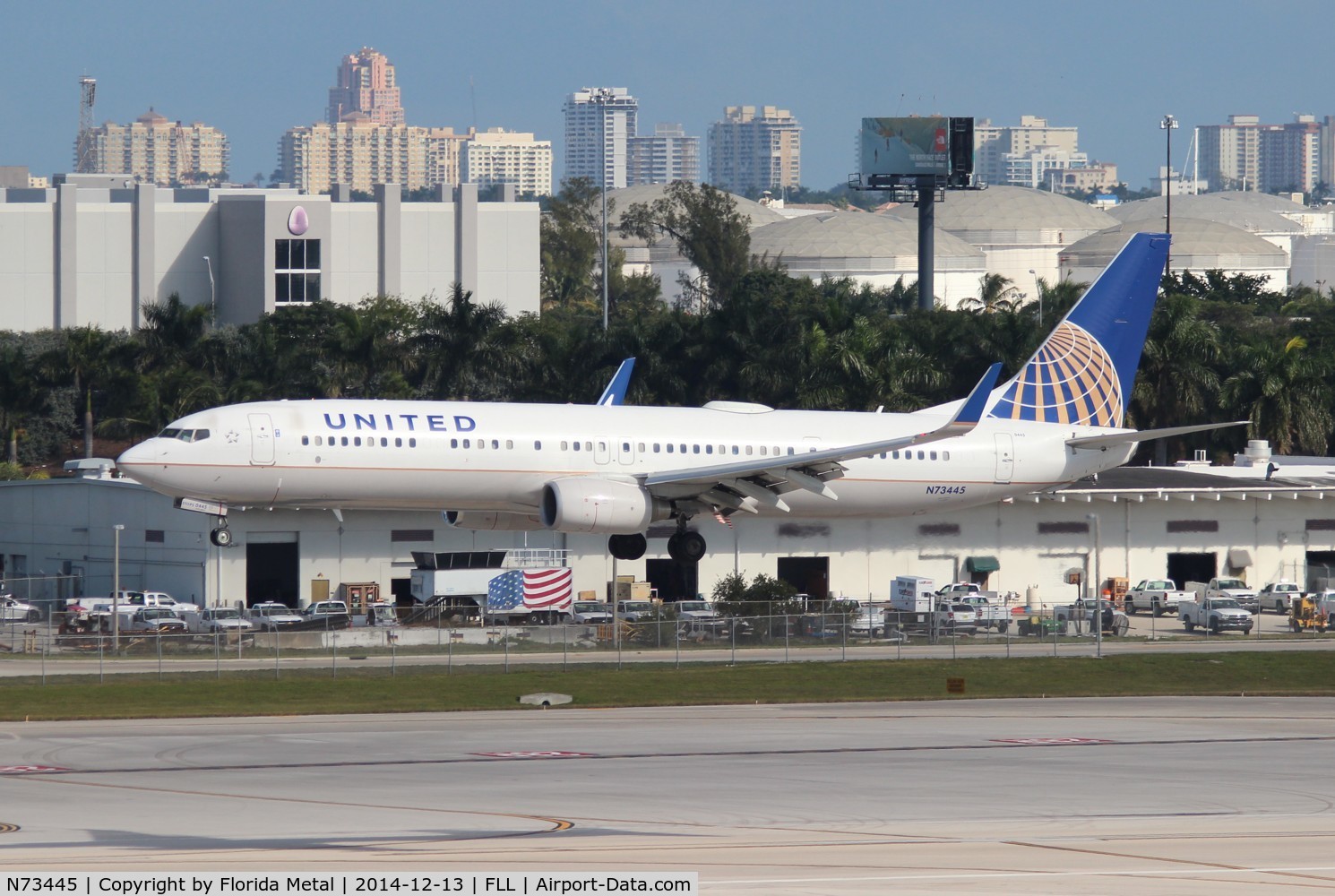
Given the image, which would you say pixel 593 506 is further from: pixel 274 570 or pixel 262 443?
pixel 274 570

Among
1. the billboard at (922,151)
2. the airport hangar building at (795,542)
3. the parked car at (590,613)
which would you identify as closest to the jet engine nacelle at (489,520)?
the parked car at (590,613)

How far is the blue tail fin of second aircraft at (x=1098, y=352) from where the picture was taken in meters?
64.2

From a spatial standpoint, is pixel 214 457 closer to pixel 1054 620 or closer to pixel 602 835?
pixel 602 835

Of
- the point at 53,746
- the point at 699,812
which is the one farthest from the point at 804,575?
the point at 699,812

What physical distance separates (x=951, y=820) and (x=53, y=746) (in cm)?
2273

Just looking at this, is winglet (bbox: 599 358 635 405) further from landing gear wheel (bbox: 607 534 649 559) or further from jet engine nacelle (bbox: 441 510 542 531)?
jet engine nacelle (bbox: 441 510 542 531)

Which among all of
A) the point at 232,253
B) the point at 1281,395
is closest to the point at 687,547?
the point at 1281,395

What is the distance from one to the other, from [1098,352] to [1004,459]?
281 inches

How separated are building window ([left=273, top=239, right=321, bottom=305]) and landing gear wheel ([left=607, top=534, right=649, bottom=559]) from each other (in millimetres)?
111327

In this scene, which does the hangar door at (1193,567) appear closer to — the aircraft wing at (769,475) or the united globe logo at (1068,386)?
the united globe logo at (1068,386)

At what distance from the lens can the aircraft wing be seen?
54.2 meters

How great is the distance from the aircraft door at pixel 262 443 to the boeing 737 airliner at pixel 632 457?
0.11ft

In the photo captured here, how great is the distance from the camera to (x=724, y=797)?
1428 inches

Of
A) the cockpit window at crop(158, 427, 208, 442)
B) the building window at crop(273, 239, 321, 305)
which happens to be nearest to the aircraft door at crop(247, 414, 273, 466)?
the cockpit window at crop(158, 427, 208, 442)
